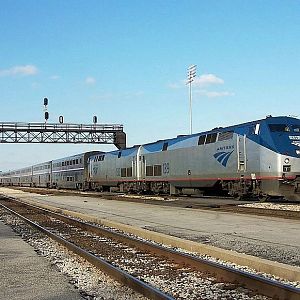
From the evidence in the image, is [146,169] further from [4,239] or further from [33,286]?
[33,286]

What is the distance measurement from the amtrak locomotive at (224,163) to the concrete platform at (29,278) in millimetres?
13164

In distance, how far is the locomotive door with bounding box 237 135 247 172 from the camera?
77.5 ft

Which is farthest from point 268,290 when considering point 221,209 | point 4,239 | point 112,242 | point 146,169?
point 146,169

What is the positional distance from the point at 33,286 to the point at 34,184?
82772 mm

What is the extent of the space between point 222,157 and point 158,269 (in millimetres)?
17580

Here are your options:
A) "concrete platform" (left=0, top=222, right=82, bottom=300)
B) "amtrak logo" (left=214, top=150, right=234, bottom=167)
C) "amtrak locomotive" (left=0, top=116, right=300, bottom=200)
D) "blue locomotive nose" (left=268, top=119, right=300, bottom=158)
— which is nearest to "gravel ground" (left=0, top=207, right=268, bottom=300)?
"concrete platform" (left=0, top=222, right=82, bottom=300)

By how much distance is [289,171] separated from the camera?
21094 millimetres

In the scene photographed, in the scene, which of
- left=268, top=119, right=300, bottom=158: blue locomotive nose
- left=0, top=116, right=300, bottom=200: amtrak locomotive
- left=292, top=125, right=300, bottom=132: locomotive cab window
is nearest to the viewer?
left=0, top=116, right=300, bottom=200: amtrak locomotive

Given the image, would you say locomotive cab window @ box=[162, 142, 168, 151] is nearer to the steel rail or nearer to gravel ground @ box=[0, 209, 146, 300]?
gravel ground @ box=[0, 209, 146, 300]

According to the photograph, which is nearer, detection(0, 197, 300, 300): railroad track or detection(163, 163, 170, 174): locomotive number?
detection(0, 197, 300, 300): railroad track

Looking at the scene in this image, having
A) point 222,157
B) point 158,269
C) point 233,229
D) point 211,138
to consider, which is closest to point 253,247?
point 158,269

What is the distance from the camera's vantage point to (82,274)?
8352mm

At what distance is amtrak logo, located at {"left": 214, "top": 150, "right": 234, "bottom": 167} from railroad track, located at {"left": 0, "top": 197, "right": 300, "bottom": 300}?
1263 cm

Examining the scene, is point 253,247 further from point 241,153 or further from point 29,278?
point 241,153
